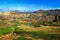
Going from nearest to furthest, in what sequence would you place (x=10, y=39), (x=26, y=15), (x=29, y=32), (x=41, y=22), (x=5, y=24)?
(x=10, y=39)
(x=29, y=32)
(x=5, y=24)
(x=41, y=22)
(x=26, y=15)

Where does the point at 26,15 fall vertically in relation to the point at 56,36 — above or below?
above

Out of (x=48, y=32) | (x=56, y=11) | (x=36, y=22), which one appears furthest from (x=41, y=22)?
(x=56, y=11)

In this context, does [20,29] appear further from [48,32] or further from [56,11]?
[56,11]

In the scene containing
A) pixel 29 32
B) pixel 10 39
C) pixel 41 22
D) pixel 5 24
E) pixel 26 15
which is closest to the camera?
pixel 10 39

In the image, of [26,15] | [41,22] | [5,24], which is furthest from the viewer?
[26,15]

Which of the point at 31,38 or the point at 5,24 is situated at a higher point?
the point at 5,24

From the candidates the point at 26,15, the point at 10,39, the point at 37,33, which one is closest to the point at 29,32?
the point at 37,33

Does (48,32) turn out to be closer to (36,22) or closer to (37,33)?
(37,33)

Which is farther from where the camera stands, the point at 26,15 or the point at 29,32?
the point at 26,15

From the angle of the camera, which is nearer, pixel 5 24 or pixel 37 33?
pixel 37 33
